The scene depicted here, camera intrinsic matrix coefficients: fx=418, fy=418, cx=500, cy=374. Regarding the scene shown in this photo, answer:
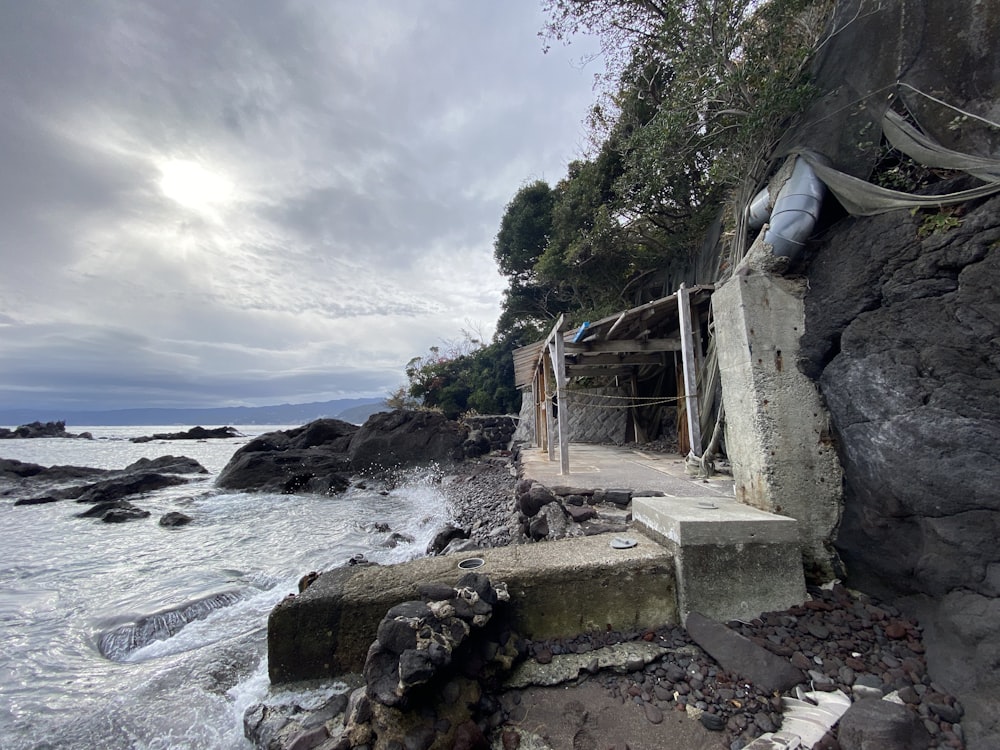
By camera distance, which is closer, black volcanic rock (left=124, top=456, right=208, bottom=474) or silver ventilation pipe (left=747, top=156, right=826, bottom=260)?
silver ventilation pipe (left=747, top=156, right=826, bottom=260)

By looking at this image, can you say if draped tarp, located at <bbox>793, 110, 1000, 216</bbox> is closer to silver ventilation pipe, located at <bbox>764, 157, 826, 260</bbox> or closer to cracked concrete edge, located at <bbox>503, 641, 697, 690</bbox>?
silver ventilation pipe, located at <bbox>764, 157, 826, 260</bbox>

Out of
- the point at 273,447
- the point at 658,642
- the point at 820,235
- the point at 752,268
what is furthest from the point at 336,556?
the point at 273,447

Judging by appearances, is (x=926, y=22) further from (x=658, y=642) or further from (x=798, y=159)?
(x=658, y=642)

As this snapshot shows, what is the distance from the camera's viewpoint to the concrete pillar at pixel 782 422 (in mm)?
2938

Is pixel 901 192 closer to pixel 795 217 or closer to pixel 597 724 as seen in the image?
pixel 795 217

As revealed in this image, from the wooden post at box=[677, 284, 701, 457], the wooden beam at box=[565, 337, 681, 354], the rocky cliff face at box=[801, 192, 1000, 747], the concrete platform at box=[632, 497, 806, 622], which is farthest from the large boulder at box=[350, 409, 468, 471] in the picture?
the rocky cliff face at box=[801, 192, 1000, 747]

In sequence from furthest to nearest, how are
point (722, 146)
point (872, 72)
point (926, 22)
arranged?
point (722, 146) → point (872, 72) → point (926, 22)

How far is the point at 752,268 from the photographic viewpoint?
3.26 meters

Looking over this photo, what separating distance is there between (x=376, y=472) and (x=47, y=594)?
11.3m

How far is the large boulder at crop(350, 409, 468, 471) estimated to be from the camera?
17344 millimetres

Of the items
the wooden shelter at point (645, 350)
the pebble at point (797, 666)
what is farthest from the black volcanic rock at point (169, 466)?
the pebble at point (797, 666)

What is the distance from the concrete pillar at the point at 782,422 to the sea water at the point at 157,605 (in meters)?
3.91

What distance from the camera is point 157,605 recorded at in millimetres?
5402

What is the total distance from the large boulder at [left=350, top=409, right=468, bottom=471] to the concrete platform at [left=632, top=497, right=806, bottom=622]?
1479 centimetres
